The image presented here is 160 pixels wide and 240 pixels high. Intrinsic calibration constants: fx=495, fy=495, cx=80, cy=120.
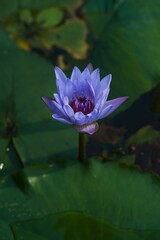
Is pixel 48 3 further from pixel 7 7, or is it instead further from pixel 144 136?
pixel 144 136

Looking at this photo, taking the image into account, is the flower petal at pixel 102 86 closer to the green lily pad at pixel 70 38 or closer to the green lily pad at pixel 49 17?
the green lily pad at pixel 70 38

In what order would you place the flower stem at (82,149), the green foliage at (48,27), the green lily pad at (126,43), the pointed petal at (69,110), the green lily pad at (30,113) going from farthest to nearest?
the green foliage at (48,27) < the green lily pad at (126,43) < the green lily pad at (30,113) < the flower stem at (82,149) < the pointed petal at (69,110)

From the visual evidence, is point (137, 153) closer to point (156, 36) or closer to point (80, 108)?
point (80, 108)

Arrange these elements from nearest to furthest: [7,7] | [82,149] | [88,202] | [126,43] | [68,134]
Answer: [88,202]
[82,149]
[68,134]
[126,43]
[7,7]

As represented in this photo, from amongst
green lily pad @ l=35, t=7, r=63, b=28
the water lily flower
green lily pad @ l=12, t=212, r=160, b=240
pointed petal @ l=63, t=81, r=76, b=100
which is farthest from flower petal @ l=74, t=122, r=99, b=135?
green lily pad @ l=35, t=7, r=63, b=28

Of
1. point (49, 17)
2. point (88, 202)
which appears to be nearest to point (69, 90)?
point (88, 202)

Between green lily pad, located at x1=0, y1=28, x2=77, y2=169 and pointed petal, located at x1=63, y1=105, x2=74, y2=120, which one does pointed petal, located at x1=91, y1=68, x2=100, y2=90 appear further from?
green lily pad, located at x1=0, y1=28, x2=77, y2=169

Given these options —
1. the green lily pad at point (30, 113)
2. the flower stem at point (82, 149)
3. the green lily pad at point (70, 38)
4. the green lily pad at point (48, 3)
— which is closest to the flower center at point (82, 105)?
the flower stem at point (82, 149)
